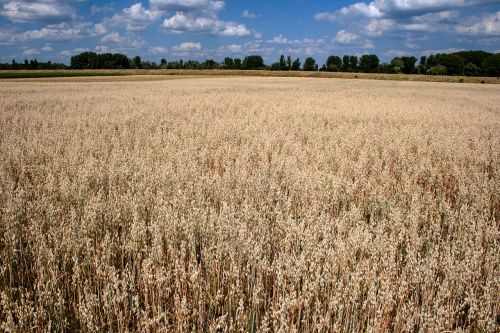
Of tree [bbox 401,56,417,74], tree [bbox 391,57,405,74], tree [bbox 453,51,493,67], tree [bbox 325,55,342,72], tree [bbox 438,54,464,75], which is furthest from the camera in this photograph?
tree [bbox 453,51,493,67]

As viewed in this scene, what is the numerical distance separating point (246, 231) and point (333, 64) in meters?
149

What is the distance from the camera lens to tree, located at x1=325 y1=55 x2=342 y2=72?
140m

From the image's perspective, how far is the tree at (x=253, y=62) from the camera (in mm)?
135000

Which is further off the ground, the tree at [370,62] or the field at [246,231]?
the tree at [370,62]

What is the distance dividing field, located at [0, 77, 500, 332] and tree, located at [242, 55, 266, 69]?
419 feet

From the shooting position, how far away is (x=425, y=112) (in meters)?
17.3

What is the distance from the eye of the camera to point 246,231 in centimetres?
413

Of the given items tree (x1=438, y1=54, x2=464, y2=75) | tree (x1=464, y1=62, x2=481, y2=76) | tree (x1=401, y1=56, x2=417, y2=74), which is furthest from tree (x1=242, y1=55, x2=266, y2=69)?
tree (x1=464, y1=62, x2=481, y2=76)

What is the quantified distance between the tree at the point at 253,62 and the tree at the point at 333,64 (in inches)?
1080

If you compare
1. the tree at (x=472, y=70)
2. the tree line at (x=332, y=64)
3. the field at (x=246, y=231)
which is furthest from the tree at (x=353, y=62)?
the field at (x=246, y=231)

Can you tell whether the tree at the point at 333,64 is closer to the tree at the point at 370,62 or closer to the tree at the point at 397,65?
the tree at the point at 370,62

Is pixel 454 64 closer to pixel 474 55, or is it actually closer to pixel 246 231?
pixel 474 55

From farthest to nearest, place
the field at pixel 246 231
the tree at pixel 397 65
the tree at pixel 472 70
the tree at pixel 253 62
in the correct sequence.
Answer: the tree at pixel 253 62, the tree at pixel 397 65, the tree at pixel 472 70, the field at pixel 246 231

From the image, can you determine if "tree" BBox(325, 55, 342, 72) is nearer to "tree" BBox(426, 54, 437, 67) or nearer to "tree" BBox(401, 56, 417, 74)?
"tree" BBox(401, 56, 417, 74)
